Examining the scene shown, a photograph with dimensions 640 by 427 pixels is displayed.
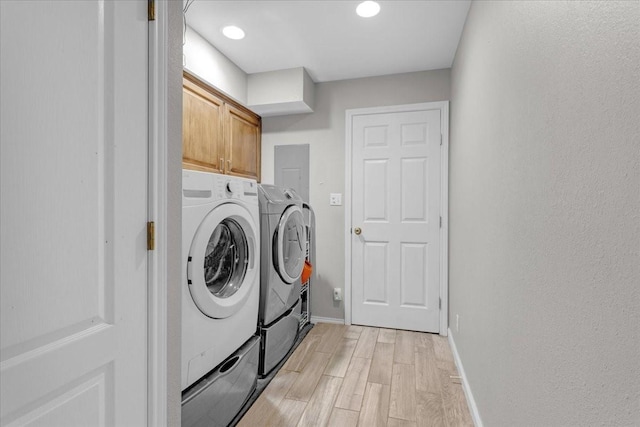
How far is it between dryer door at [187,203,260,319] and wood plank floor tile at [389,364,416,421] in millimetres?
1033

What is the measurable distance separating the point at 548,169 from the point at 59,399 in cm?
131

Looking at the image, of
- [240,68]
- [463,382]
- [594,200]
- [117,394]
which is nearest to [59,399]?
[117,394]

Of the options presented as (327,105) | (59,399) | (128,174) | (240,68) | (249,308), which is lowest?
(249,308)

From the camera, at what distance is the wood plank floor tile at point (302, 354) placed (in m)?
2.19

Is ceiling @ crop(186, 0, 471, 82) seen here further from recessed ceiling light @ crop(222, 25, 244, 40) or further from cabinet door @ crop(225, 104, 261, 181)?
cabinet door @ crop(225, 104, 261, 181)

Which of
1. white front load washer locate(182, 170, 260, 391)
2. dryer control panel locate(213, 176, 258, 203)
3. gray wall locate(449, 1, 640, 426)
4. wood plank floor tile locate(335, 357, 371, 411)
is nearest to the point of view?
gray wall locate(449, 1, 640, 426)

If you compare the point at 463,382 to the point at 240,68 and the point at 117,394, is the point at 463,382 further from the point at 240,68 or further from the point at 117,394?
the point at 240,68

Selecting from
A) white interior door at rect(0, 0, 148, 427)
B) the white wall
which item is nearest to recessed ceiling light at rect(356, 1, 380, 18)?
the white wall

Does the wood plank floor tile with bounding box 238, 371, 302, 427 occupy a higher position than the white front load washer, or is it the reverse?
the white front load washer

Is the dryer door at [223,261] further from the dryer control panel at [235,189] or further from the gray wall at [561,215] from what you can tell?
the gray wall at [561,215]

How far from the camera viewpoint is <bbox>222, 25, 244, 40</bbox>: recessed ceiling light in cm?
219

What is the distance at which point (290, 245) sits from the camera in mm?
2381

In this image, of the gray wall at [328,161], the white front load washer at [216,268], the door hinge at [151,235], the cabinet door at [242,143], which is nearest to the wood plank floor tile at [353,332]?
the gray wall at [328,161]

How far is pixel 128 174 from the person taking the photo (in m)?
0.88
